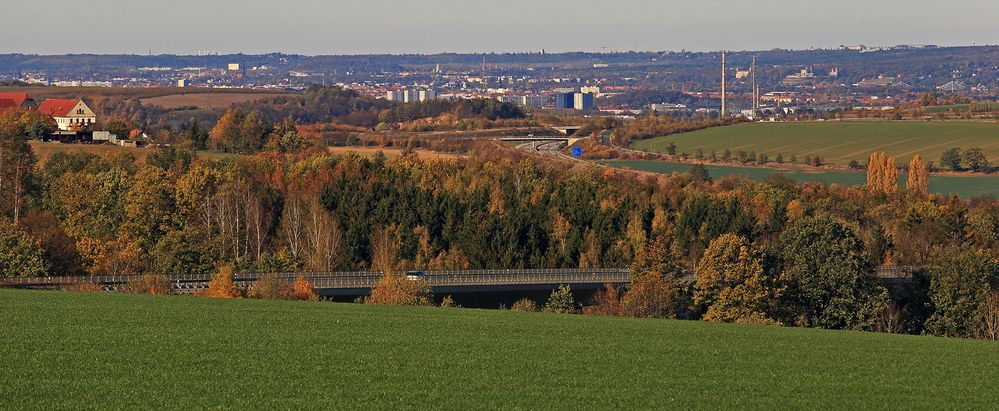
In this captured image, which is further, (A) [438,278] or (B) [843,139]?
(B) [843,139]

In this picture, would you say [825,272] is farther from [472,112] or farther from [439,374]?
[472,112]

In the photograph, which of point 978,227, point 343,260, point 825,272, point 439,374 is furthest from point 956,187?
point 439,374

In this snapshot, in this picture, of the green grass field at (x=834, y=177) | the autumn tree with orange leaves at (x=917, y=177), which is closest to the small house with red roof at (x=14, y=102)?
the green grass field at (x=834, y=177)

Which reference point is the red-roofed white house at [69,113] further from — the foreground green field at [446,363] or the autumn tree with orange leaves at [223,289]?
the foreground green field at [446,363]

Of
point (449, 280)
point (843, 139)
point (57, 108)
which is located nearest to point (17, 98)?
point (57, 108)

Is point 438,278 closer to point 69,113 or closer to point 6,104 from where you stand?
point 69,113

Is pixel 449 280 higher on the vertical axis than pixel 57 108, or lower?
lower

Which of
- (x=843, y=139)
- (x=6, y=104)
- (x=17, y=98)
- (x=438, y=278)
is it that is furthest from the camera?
(x=843, y=139)
